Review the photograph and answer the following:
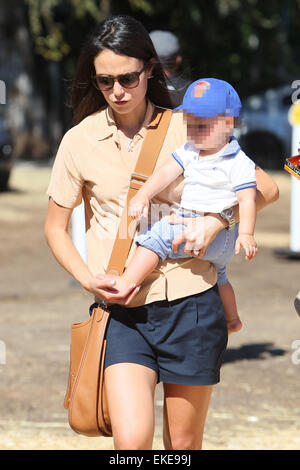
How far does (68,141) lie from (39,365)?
3.98 metres

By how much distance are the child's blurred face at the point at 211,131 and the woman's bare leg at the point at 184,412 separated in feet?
2.96

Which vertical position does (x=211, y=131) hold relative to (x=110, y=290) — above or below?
above

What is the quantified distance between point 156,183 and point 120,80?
1.27 ft

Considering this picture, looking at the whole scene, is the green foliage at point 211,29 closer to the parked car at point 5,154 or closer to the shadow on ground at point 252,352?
the parked car at point 5,154

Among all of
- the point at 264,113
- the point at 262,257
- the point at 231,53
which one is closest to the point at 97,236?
the point at 262,257

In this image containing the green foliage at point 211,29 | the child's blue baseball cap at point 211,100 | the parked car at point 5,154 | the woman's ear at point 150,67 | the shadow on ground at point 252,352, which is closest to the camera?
the child's blue baseball cap at point 211,100

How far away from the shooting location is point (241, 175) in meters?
3.20

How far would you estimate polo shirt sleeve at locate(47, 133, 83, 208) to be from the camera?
11.2ft

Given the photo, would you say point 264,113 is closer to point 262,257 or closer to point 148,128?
point 262,257

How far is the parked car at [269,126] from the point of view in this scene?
77.6 feet

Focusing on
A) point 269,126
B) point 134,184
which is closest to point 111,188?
point 134,184

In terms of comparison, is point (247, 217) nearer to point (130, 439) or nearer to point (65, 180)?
point (65, 180)

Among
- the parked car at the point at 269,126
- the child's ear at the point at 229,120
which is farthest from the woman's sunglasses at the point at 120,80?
the parked car at the point at 269,126

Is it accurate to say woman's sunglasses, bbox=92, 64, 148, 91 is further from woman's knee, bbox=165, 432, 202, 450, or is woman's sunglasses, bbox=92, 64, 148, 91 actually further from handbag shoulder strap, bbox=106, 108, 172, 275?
woman's knee, bbox=165, 432, 202, 450
